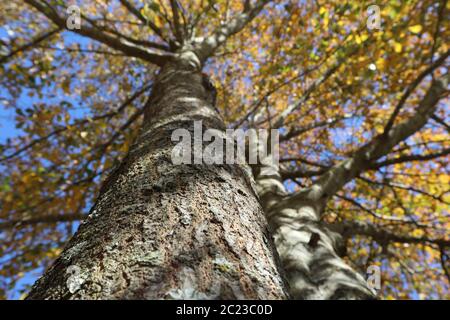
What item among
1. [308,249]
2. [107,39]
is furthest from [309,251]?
[107,39]

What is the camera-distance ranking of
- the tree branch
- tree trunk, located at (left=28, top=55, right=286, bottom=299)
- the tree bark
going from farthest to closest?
the tree branch → the tree bark → tree trunk, located at (left=28, top=55, right=286, bottom=299)

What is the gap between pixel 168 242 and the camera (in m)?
0.74

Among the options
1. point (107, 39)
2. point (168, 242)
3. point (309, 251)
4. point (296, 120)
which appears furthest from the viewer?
point (296, 120)

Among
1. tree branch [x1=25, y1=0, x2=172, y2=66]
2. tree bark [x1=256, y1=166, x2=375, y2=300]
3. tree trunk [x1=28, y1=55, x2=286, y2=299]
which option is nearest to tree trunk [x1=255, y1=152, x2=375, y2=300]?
tree bark [x1=256, y1=166, x2=375, y2=300]

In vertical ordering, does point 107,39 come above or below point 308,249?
above

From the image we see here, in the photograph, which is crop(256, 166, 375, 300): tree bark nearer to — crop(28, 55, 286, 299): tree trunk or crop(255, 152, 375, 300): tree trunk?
crop(255, 152, 375, 300): tree trunk

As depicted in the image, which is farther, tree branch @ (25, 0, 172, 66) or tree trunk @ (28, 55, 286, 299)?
A: tree branch @ (25, 0, 172, 66)

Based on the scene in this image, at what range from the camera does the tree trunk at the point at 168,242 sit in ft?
2.07

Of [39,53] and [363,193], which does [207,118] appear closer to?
[363,193]

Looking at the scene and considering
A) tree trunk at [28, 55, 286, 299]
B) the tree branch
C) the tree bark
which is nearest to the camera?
tree trunk at [28, 55, 286, 299]

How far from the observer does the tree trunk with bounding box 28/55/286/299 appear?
0.63 m

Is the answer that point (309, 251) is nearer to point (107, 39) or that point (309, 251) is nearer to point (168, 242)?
point (168, 242)

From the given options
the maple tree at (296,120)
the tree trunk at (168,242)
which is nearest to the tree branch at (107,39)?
the maple tree at (296,120)

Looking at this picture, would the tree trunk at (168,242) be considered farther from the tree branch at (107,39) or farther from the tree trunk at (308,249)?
the tree branch at (107,39)
